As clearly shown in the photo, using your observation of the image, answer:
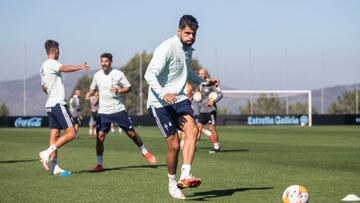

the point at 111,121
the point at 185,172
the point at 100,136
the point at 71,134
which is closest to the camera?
the point at 185,172

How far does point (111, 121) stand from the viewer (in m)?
14.4

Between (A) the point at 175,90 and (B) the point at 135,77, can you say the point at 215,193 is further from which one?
(B) the point at 135,77

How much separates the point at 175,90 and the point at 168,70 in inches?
10.7

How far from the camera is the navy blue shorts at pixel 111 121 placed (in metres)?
14.3

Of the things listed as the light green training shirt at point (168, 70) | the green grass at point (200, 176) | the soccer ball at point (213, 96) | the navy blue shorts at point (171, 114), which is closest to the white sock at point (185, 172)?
the green grass at point (200, 176)

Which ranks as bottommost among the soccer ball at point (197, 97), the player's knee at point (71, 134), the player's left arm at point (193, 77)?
the player's knee at point (71, 134)

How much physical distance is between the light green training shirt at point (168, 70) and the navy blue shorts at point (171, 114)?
7cm

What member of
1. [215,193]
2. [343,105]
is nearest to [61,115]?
[215,193]

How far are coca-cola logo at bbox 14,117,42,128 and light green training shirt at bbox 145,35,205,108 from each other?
4832cm

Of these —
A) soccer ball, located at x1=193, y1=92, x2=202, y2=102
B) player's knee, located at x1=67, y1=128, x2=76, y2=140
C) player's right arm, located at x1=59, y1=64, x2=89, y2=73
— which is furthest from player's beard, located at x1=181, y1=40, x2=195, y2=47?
soccer ball, located at x1=193, y1=92, x2=202, y2=102

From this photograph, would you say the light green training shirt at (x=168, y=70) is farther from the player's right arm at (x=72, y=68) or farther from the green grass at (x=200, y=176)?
the player's right arm at (x=72, y=68)

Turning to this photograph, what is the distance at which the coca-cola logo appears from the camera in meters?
56.6

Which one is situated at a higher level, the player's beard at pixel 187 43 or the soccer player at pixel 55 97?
the player's beard at pixel 187 43

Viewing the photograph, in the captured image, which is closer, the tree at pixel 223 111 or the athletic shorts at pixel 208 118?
the athletic shorts at pixel 208 118
